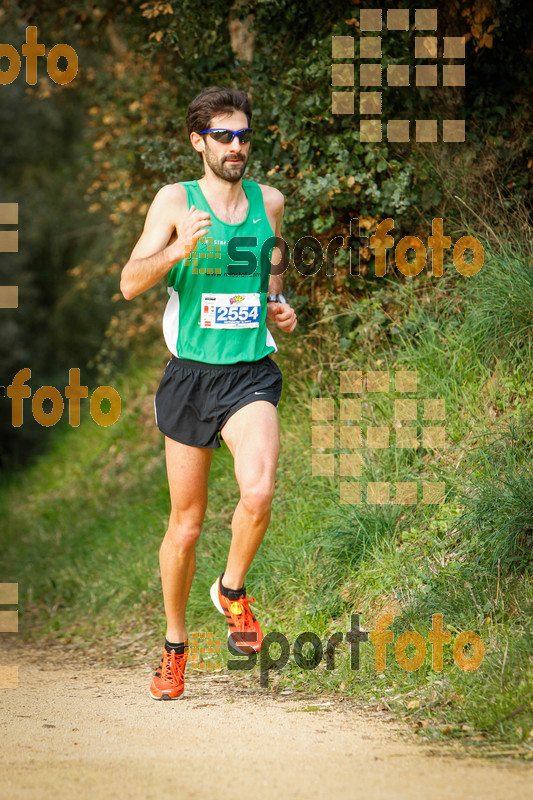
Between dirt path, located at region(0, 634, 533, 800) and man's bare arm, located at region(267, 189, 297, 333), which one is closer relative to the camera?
dirt path, located at region(0, 634, 533, 800)

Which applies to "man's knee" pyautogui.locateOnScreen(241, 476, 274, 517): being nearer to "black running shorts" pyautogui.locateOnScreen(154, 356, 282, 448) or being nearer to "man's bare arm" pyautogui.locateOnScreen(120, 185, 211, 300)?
"black running shorts" pyautogui.locateOnScreen(154, 356, 282, 448)

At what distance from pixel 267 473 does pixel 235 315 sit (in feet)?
2.51

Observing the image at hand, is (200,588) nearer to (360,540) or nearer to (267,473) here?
(360,540)

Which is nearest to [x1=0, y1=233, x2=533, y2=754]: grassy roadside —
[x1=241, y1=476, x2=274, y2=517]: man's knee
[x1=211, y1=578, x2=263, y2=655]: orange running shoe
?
[x1=211, y1=578, x2=263, y2=655]: orange running shoe

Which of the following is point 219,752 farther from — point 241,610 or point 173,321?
point 173,321

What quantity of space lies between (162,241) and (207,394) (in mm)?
734

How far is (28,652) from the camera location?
22.1ft

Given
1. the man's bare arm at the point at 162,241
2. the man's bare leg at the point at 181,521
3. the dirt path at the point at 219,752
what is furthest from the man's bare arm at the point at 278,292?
the dirt path at the point at 219,752

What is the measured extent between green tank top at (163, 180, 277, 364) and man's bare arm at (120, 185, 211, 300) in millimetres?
110

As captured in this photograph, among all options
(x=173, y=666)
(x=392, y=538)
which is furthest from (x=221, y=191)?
(x=173, y=666)

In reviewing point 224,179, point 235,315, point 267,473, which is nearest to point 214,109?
point 224,179

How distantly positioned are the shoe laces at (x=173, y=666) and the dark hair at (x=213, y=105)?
2559 mm

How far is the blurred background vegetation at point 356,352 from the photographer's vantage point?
4.82 metres

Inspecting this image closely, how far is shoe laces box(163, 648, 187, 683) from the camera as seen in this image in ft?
15.6
